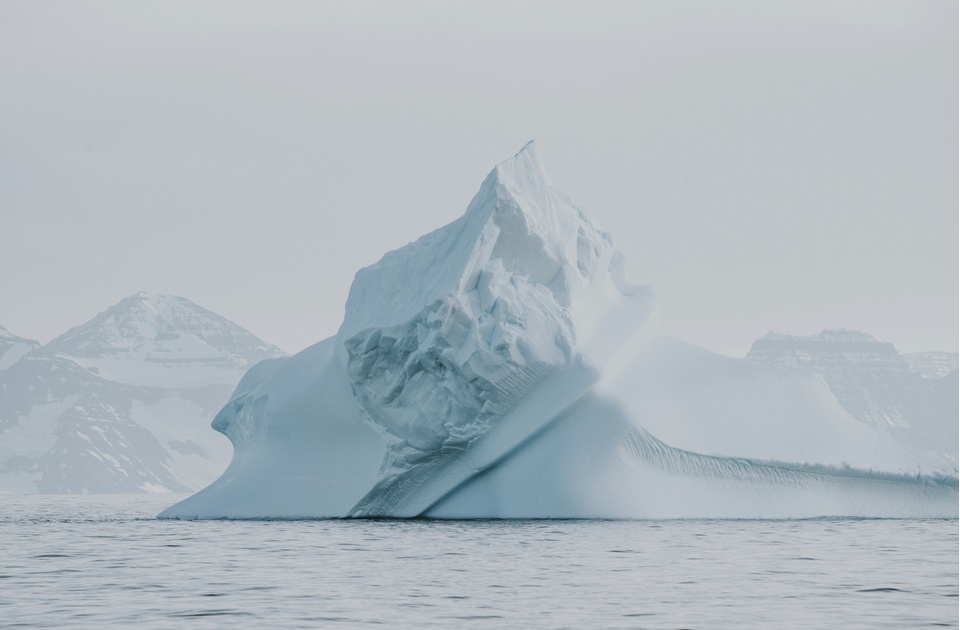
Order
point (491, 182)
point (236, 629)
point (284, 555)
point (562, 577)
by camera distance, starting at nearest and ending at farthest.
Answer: point (236, 629) → point (562, 577) → point (284, 555) → point (491, 182)

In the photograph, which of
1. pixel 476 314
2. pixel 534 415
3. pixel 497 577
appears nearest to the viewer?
pixel 497 577

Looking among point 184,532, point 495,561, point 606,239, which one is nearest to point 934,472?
point 606,239

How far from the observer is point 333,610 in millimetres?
10703

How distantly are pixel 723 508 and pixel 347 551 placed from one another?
263 inches

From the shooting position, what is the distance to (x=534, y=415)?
64.7 feet

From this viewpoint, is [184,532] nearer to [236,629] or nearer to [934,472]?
[236,629]

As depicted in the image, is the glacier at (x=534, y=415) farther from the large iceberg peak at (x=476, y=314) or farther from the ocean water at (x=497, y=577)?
the ocean water at (x=497, y=577)

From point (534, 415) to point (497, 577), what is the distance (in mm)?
7263

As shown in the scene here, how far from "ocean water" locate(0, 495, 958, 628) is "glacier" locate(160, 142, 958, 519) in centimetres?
105

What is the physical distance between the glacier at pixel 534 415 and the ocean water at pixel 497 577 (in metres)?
1.05

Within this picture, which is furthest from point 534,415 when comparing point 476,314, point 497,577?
point 497,577

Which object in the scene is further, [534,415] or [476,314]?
[476,314]

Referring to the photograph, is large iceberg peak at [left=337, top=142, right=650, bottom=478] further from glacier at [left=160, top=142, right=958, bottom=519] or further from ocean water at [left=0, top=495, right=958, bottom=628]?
ocean water at [left=0, top=495, right=958, bottom=628]

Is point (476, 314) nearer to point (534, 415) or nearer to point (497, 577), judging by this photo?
point (534, 415)
